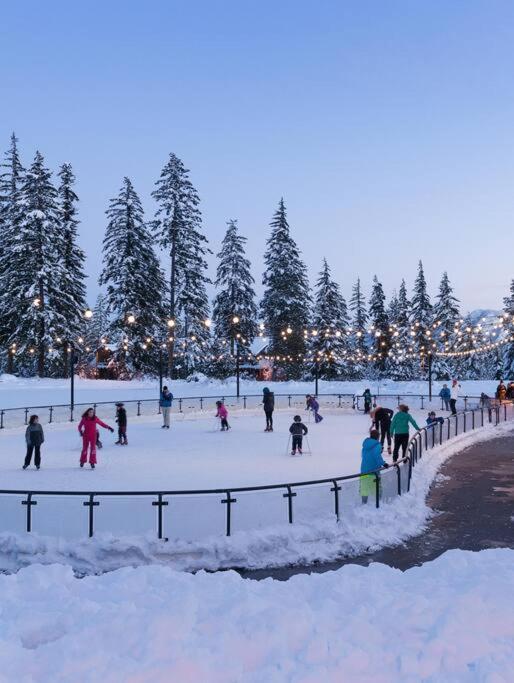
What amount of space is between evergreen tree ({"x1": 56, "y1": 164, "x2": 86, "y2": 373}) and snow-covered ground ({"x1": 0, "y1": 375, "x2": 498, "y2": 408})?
22.5 ft

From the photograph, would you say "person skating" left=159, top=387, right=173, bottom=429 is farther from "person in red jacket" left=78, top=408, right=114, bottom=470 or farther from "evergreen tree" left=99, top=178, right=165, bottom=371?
"evergreen tree" left=99, top=178, right=165, bottom=371

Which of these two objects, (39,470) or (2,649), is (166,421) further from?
(2,649)

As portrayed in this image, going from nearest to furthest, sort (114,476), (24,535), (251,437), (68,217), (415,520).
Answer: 1. (24,535)
2. (415,520)
3. (114,476)
4. (251,437)
5. (68,217)

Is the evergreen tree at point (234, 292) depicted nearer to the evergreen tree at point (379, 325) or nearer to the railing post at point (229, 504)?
the evergreen tree at point (379, 325)

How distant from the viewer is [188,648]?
509cm

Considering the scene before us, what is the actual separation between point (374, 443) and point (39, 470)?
30.6ft

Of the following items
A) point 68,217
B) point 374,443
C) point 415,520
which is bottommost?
point 415,520

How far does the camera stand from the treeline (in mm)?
43625

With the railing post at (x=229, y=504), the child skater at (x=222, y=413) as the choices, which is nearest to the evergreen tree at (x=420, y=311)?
the child skater at (x=222, y=413)

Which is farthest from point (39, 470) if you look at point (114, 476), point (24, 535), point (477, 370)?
point (477, 370)

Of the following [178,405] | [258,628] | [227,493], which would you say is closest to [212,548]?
[227,493]

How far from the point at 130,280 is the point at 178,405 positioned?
64.6 feet

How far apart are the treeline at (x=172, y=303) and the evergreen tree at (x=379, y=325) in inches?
4.7

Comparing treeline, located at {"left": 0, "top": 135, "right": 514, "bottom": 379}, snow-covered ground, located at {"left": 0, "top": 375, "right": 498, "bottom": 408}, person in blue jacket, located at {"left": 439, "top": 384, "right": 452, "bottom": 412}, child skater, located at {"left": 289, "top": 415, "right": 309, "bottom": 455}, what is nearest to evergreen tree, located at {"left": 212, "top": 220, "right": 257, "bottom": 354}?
treeline, located at {"left": 0, "top": 135, "right": 514, "bottom": 379}
